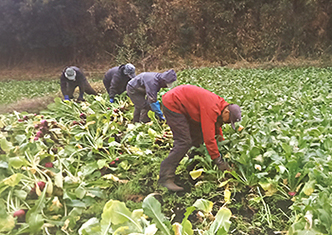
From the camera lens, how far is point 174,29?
20016 millimetres

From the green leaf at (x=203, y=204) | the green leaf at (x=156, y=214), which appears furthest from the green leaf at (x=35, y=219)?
the green leaf at (x=203, y=204)

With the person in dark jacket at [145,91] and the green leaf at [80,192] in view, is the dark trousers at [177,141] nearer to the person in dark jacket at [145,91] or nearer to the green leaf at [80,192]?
the green leaf at [80,192]

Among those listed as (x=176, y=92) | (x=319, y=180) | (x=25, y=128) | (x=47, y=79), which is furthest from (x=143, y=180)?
(x=47, y=79)

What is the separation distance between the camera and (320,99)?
5277 mm

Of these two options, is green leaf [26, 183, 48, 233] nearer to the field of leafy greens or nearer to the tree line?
the field of leafy greens

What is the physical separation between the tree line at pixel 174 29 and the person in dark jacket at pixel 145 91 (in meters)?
10.4

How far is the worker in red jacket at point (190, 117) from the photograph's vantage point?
2818 millimetres

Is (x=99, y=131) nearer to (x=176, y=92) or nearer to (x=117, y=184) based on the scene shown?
(x=117, y=184)

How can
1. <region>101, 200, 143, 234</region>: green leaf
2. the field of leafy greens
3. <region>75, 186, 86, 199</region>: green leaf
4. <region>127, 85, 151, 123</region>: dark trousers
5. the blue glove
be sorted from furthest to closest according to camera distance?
<region>127, 85, 151, 123</region>: dark trousers, the blue glove, <region>75, 186, 86, 199</region>: green leaf, the field of leafy greens, <region>101, 200, 143, 234</region>: green leaf

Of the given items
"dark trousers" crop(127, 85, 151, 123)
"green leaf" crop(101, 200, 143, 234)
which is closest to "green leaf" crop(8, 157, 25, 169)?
"green leaf" crop(101, 200, 143, 234)

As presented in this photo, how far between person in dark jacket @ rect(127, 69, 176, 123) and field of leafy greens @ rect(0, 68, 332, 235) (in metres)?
0.67

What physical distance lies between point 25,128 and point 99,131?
144 centimetres

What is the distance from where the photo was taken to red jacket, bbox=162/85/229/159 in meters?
2.81

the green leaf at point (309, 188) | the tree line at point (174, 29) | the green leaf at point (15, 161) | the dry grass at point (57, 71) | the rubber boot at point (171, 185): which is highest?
the tree line at point (174, 29)
